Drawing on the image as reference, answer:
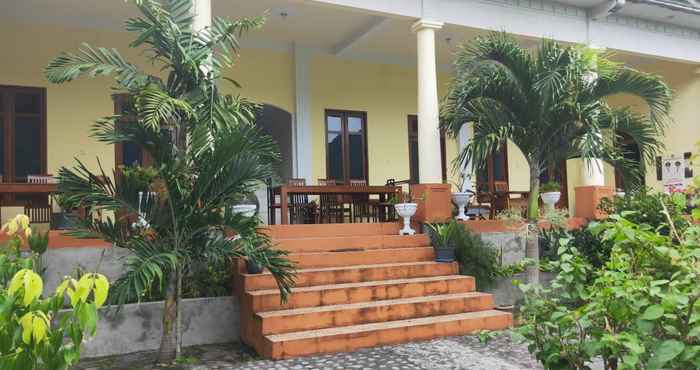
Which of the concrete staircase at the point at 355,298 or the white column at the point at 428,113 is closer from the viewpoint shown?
the concrete staircase at the point at 355,298

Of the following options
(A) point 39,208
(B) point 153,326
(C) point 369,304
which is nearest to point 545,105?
(C) point 369,304

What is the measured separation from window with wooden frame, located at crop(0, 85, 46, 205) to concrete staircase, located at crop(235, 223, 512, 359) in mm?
4438

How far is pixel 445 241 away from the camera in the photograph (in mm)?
7234

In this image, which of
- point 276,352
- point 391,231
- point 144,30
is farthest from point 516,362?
point 144,30

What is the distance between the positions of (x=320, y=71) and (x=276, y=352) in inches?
280

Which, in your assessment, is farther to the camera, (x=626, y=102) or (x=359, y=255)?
(x=626, y=102)

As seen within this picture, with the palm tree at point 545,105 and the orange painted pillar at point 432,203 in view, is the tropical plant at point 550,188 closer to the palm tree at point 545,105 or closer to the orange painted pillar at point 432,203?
the orange painted pillar at point 432,203

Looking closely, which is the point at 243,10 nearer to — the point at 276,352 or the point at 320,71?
the point at 320,71

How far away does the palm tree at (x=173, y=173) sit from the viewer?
4.80 m

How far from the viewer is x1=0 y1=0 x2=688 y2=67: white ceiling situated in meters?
8.52

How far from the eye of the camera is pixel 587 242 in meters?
8.07

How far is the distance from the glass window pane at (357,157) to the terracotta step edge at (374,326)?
536cm

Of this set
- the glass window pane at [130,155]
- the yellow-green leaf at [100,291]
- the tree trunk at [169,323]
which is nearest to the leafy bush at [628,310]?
the yellow-green leaf at [100,291]

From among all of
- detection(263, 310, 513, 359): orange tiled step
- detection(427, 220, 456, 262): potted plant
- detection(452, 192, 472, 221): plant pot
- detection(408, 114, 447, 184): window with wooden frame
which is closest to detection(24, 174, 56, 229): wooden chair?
detection(263, 310, 513, 359): orange tiled step
